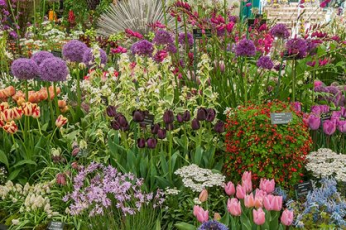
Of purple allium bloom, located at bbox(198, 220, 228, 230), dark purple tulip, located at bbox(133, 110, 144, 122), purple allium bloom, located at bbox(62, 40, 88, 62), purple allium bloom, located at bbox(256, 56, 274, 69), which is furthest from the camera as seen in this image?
purple allium bloom, located at bbox(62, 40, 88, 62)

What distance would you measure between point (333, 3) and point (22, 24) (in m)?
3.56

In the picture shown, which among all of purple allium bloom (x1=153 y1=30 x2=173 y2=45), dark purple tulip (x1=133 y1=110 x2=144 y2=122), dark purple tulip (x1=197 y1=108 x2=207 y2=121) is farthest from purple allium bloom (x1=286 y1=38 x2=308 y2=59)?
dark purple tulip (x1=133 y1=110 x2=144 y2=122)

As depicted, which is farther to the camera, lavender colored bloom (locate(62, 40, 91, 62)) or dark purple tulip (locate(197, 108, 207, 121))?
lavender colored bloom (locate(62, 40, 91, 62))

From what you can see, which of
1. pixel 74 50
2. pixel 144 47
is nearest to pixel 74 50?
pixel 74 50

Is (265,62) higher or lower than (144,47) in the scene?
lower

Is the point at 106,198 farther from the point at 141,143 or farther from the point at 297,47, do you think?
the point at 297,47

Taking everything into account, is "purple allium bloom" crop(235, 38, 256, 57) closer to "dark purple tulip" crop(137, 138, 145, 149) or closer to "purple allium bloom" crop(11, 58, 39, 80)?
"dark purple tulip" crop(137, 138, 145, 149)

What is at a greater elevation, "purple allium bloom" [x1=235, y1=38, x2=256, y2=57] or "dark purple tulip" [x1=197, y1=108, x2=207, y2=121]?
"purple allium bloom" [x1=235, y1=38, x2=256, y2=57]

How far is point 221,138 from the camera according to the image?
3594 millimetres

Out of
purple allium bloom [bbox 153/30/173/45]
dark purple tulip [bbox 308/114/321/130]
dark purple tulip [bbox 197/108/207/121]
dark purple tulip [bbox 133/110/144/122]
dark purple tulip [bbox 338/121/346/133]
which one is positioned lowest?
dark purple tulip [bbox 338/121/346/133]

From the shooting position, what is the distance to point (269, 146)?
2863 millimetres

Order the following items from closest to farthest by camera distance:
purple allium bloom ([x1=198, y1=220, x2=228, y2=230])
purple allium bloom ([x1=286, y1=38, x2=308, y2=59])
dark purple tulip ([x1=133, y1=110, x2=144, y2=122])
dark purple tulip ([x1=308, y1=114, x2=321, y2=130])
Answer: purple allium bloom ([x1=198, y1=220, x2=228, y2=230])
dark purple tulip ([x1=133, y1=110, x2=144, y2=122])
dark purple tulip ([x1=308, y1=114, x2=321, y2=130])
purple allium bloom ([x1=286, y1=38, x2=308, y2=59])

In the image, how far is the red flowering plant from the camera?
288cm

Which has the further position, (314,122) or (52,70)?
(52,70)
